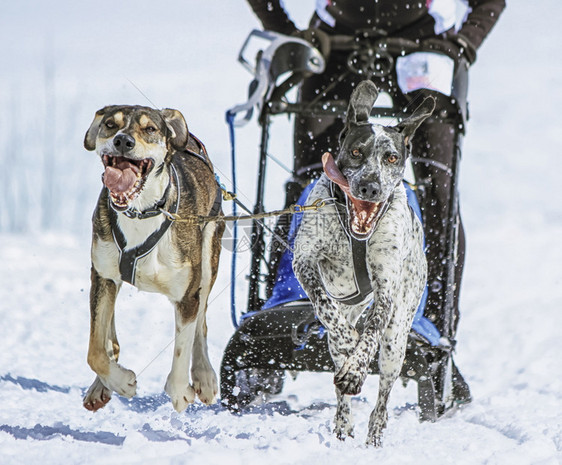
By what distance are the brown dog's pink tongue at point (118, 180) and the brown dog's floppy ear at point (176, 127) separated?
9.9 inches

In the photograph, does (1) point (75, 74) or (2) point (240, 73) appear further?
(2) point (240, 73)

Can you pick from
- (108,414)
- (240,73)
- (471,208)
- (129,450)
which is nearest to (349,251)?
(129,450)

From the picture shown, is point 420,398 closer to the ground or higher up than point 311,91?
closer to the ground

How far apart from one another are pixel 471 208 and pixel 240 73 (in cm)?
558

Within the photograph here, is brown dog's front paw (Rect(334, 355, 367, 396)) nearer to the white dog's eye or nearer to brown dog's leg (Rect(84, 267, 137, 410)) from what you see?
the white dog's eye

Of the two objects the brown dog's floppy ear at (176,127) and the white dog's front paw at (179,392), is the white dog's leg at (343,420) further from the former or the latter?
the brown dog's floppy ear at (176,127)

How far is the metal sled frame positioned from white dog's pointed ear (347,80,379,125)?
0.66 meters

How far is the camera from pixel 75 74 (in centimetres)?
1381

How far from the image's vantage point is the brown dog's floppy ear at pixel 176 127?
2396mm

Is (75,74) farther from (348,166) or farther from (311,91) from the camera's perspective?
(348,166)

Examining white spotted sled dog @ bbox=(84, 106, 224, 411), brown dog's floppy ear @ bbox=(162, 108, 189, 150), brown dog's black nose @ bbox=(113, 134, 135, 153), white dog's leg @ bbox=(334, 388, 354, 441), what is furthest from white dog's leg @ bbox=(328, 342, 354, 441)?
brown dog's black nose @ bbox=(113, 134, 135, 153)

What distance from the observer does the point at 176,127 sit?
2.41 metres

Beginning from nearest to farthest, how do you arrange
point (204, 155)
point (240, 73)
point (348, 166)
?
point (348, 166) < point (204, 155) < point (240, 73)

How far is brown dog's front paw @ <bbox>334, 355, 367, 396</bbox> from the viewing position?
86.0 inches
